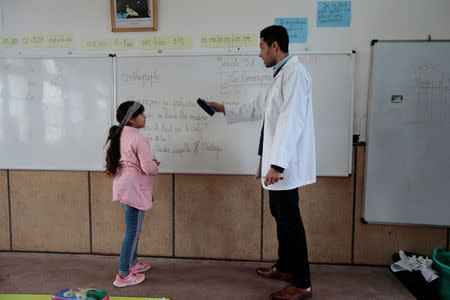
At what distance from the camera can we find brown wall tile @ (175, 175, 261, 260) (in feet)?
7.30

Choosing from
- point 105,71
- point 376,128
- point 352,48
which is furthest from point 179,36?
point 376,128

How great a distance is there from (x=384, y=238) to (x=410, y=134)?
0.81 meters

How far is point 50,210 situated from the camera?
7.70ft

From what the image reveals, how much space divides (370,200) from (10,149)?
2898 millimetres

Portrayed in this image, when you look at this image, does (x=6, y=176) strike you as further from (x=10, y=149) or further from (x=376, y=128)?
(x=376, y=128)

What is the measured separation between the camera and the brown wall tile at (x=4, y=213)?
2359 millimetres

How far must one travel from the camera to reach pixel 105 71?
2.21 metres

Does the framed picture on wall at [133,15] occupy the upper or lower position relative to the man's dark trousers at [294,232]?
upper

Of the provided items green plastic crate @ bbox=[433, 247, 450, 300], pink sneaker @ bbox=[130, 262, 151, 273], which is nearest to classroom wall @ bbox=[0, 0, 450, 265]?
pink sneaker @ bbox=[130, 262, 151, 273]

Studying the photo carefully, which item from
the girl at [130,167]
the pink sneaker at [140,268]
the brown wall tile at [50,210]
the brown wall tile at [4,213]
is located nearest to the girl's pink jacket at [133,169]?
the girl at [130,167]

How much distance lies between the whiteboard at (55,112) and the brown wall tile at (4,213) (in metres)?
0.14

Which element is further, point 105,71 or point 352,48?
point 105,71

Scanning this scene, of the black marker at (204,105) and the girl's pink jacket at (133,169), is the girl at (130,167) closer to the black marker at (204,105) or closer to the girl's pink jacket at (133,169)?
the girl's pink jacket at (133,169)

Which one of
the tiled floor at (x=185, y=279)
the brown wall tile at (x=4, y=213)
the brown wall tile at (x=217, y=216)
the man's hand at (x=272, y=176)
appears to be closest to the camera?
the man's hand at (x=272, y=176)
